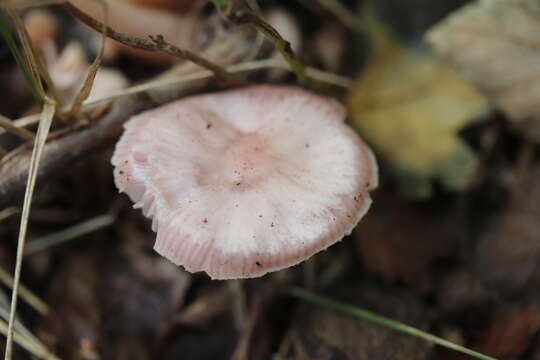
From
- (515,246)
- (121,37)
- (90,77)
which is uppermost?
(121,37)

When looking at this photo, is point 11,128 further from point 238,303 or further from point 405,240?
point 405,240

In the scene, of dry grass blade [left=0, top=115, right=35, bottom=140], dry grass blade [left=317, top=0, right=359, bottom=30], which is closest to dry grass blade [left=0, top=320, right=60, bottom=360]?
dry grass blade [left=0, top=115, right=35, bottom=140]

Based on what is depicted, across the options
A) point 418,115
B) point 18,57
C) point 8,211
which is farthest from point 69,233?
point 418,115

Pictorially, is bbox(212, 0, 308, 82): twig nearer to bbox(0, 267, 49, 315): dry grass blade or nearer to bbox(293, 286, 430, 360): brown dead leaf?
bbox(293, 286, 430, 360): brown dead leaf

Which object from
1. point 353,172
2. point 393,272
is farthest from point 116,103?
point 393,272

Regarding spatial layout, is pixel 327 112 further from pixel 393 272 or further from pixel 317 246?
pixel 393 272

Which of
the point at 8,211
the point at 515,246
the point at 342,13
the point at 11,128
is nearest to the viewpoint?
the point at 11,128

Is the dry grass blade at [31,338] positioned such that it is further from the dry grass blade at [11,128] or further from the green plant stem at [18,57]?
the green plant stem at [18,57]

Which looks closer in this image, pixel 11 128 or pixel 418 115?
pixel 11 128
